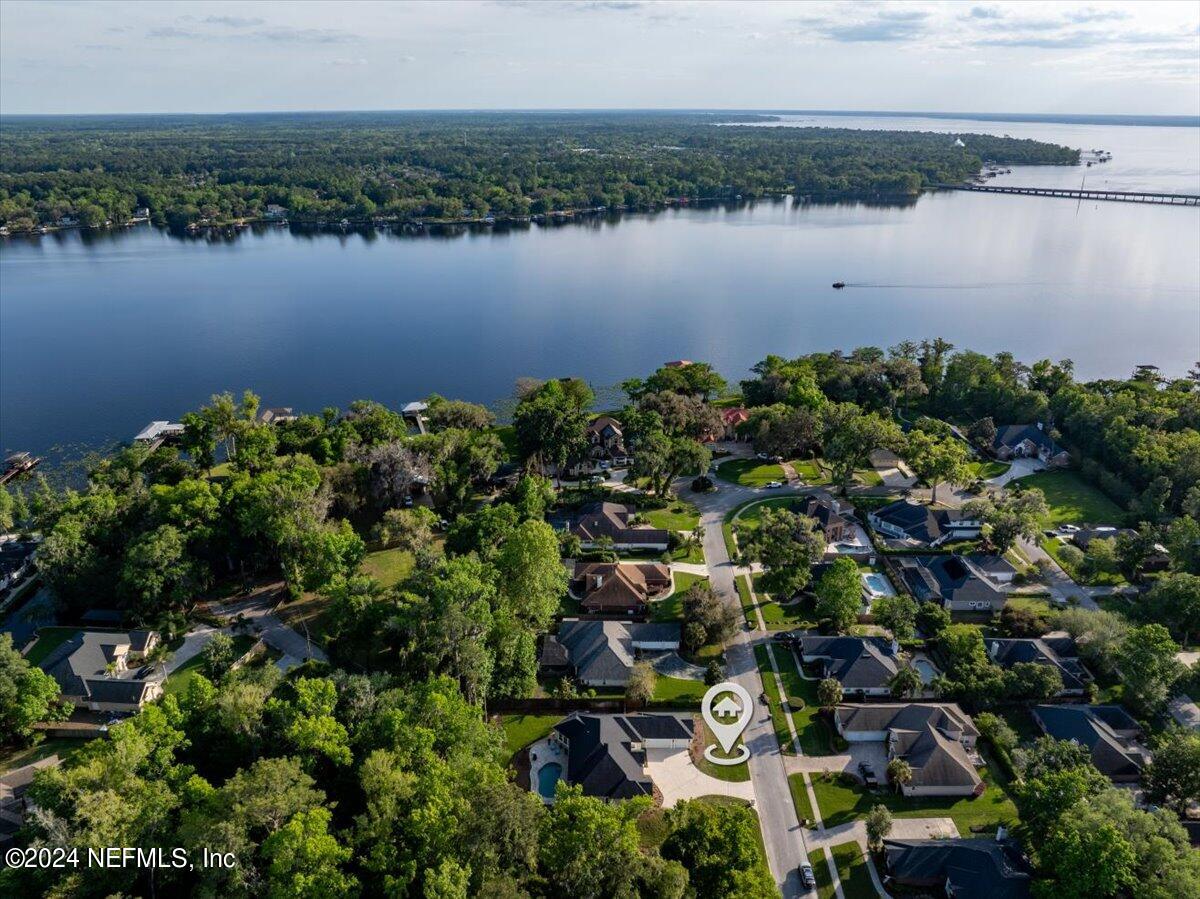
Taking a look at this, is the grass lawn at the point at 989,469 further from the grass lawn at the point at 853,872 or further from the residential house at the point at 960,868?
the grass lawn at the point at 853,872

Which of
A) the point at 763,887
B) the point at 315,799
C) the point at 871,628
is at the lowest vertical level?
the point at 871,628

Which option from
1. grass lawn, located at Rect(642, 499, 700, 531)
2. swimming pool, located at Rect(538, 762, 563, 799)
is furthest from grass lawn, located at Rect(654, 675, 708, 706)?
grass lawn, located at Rect(642, 499, 700, 531)

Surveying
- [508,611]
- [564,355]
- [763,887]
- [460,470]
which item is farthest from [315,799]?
[564,355]

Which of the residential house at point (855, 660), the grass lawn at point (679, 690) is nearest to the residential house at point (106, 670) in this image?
the grass lawn at point (679, 690)

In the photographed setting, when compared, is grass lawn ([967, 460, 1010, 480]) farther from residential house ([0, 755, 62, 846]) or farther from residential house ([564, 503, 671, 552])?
residential house ([0, 755, 62, 846])

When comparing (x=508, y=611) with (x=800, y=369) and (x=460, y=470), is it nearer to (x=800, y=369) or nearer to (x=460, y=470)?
(x=460, y=470)

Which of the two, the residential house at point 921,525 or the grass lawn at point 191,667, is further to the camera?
the residential house at point 921,525

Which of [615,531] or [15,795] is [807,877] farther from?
[15,795]
